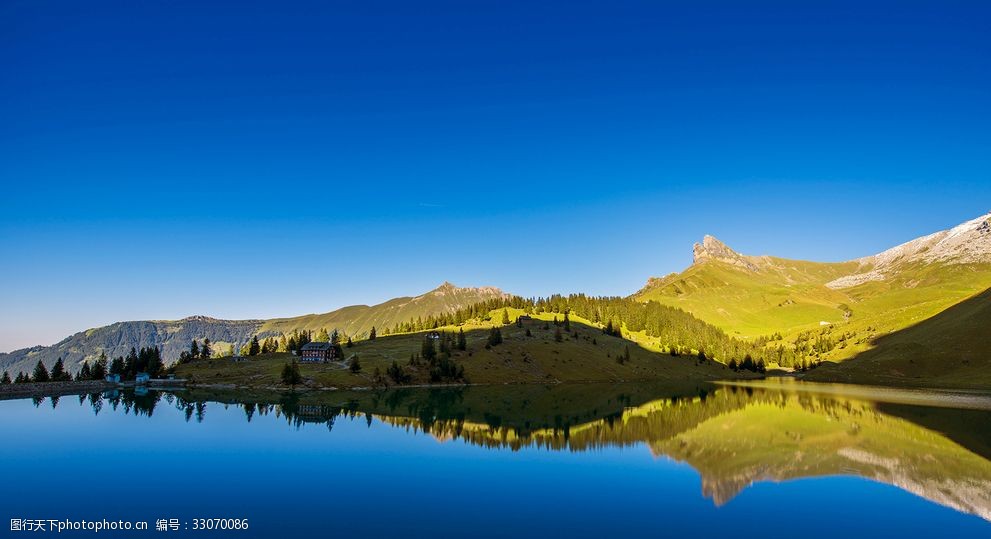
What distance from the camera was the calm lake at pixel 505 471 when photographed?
3456 cm

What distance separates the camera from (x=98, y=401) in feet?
381

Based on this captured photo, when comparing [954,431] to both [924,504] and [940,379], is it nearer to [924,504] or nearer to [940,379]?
[924,504]

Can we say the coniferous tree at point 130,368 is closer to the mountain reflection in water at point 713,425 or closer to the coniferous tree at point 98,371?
the coniferous tree at point 98,371

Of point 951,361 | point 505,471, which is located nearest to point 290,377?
point 505,471

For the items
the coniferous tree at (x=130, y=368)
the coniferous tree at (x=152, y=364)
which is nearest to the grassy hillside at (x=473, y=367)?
the coniferous tree at (x=152, y=364)

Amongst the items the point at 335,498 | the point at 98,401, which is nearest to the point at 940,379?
the point at 335,498

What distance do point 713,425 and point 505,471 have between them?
151 ft

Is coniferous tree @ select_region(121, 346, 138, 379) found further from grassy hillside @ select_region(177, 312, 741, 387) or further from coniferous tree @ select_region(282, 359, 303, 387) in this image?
coniferous tree @ select_region(282, 359, 303, 387)

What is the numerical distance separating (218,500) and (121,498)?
275 inches

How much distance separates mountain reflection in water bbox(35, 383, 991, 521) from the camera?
50.5 meters

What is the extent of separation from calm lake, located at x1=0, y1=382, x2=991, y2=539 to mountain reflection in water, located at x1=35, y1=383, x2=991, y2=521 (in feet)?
1.35

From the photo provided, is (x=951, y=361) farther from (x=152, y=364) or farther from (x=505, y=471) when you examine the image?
(x=152, y=364)

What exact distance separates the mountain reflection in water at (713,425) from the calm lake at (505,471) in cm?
41

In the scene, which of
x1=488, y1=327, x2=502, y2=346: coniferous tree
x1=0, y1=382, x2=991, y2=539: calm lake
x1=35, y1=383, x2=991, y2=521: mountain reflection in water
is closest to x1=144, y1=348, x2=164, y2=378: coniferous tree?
x1=35, y1=383, x2=991, y2=521: mountain reflection in water
